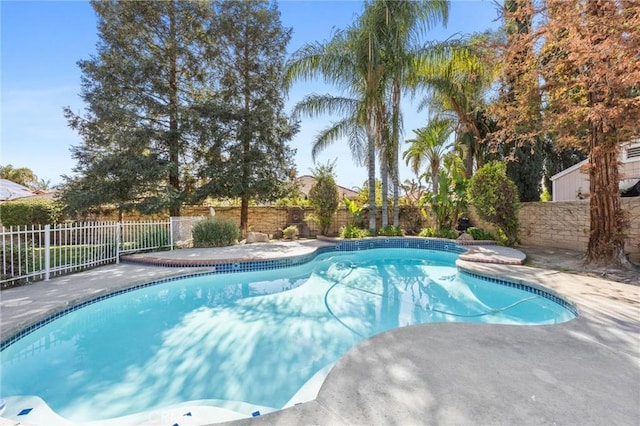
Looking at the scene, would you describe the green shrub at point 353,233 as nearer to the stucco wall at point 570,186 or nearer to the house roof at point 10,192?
the stucco wall at point 570,186

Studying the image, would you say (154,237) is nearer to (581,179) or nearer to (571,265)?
(571,265)

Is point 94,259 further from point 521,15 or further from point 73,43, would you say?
point 521,15

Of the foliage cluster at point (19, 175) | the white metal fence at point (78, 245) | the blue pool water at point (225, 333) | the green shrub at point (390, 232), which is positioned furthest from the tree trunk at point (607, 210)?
the foliage cluster at point (19, 175)

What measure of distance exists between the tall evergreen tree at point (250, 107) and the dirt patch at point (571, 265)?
33.9 ft

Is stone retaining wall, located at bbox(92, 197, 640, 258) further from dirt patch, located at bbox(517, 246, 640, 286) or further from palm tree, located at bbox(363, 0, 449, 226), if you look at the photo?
palm tree, located at bbox(363, 0, 449, 226)

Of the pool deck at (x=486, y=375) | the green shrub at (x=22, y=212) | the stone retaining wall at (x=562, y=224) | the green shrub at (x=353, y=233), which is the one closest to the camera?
the pool deck at (x=486, y=375)

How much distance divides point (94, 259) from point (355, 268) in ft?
24.1

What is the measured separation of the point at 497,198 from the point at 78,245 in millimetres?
12857

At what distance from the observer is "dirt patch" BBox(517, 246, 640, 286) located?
20.0 ft

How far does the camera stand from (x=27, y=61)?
340 inches

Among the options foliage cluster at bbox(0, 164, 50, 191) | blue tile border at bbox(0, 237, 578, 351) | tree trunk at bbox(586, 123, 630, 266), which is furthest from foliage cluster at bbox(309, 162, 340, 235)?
foliage cluster at bbox(0, 164, 50, 191)

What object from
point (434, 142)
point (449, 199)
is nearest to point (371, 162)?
point (449, 199)

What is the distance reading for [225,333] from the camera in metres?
4.52

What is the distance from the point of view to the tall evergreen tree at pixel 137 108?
12.3 m
